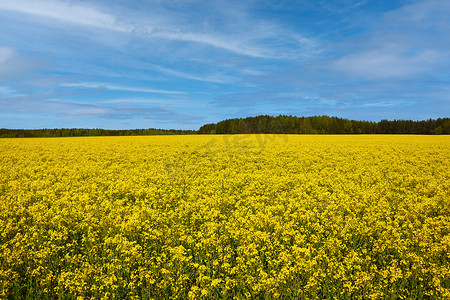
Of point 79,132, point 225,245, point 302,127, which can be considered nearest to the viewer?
point 225,245

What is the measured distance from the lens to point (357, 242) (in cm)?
777

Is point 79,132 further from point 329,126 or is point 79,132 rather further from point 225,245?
point 225,245

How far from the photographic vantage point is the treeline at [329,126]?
10400 cm

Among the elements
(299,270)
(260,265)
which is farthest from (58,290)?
(299,270)

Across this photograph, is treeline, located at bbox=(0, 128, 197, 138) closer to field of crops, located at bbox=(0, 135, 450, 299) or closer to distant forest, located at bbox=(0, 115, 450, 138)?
distant forest, located at bbox=(0, 115, 450, 138)

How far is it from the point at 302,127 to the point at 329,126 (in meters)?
10.7

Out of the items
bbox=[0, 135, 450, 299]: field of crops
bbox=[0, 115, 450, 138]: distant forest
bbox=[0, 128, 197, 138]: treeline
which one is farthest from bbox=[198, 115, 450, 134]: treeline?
bbox=[0, 135, 450, 299]: field of crops

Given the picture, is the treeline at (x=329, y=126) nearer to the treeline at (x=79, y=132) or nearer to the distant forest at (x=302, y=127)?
the distant forest at (x=302, y=127)

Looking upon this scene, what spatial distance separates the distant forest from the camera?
99625 mm

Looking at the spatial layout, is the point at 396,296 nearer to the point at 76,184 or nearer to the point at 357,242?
the point at 357,242

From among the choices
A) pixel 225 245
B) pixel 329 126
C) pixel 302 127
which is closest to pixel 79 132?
pixel 302 127

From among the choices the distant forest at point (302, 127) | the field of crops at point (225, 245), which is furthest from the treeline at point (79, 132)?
the field of crops at point (225, 245)

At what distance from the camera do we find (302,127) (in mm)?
109125

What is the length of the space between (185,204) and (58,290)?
4.38m
